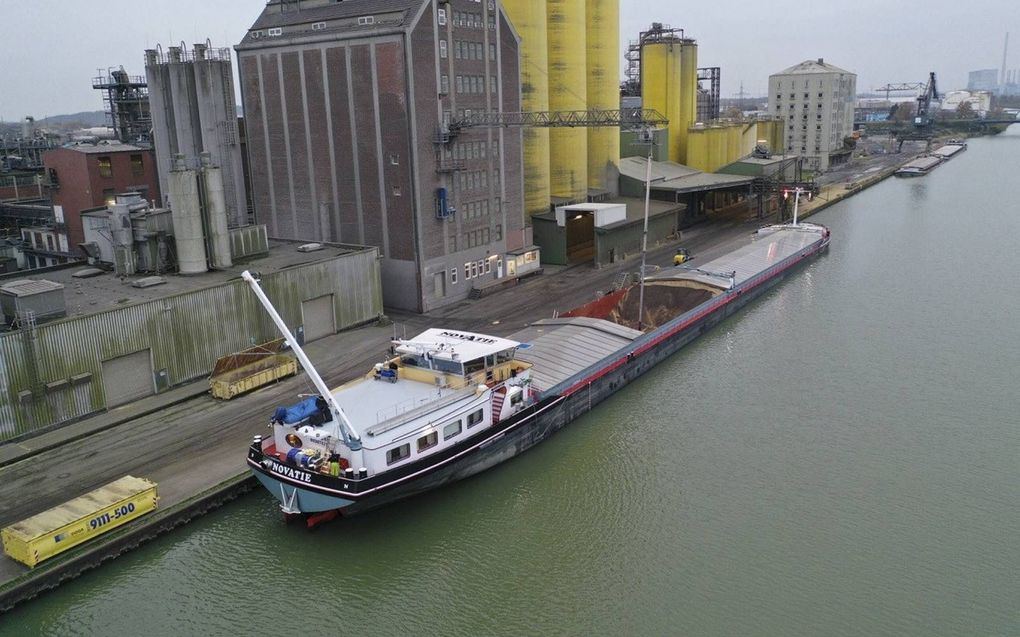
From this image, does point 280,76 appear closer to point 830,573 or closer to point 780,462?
point 780,462

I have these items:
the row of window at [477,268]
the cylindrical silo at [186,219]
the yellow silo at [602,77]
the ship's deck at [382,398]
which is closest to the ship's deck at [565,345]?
the ship's deck at [382,398]

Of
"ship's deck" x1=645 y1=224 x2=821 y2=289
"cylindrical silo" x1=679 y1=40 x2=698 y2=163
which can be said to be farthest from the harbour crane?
"ship's deck" x1=645 y1=224 x2=821 y2=289

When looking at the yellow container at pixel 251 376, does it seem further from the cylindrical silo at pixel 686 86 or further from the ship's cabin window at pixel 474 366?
the cylindrical silo at pixel 686 86

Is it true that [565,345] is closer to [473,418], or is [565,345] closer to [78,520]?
[473,418]

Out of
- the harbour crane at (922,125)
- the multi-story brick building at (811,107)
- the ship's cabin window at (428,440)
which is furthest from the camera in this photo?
the harbour crane at (922,125)

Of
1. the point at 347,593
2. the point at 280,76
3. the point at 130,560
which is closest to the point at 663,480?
the point at 347,593

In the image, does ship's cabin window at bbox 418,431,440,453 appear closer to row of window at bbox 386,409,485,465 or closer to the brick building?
row of window at bbox 386,409,485,465
